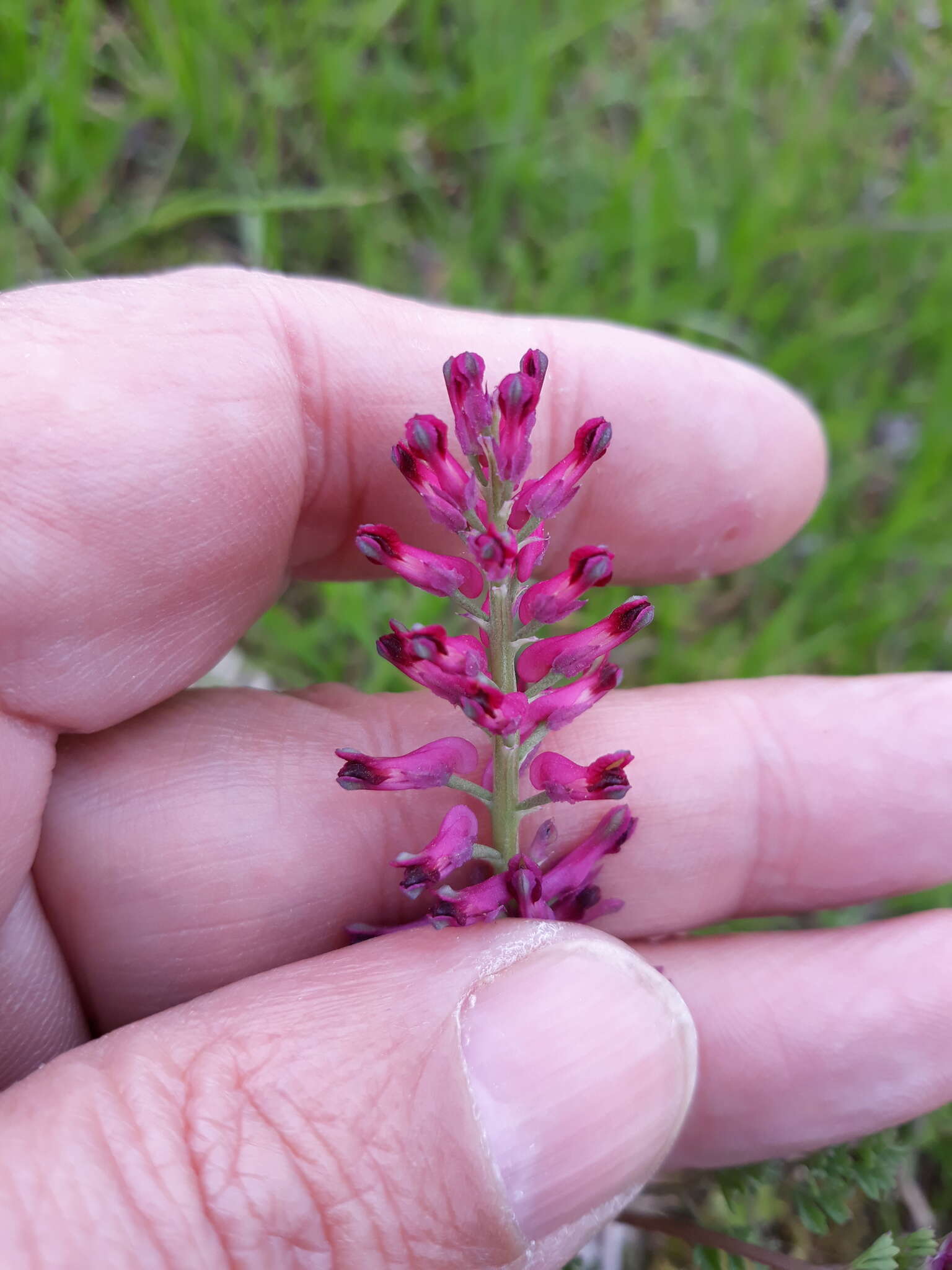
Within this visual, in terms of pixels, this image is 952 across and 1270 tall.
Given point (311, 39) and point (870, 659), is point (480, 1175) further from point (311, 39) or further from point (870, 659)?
point (311, 39)

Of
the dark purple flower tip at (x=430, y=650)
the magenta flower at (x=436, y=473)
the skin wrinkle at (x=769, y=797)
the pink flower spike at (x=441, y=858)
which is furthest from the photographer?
the skin wrinkle at (x=769, y=797)

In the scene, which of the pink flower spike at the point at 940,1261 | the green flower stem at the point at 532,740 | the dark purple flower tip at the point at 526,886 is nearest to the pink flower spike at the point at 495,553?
the green flower stem at the point at 532,740

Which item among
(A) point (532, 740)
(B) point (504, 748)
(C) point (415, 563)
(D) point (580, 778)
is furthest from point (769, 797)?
(C) point (415, 563)

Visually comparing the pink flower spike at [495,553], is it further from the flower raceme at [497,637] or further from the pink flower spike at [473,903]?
the pink flower spike at [473,903]

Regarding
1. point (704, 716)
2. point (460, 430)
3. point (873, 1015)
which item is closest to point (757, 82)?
point (704, 716)

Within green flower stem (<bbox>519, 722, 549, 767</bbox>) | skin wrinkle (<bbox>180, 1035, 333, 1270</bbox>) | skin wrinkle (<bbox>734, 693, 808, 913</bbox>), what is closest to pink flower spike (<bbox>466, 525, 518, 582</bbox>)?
green flower stem (<bbox>519, 722, 549, 767</bbox>)

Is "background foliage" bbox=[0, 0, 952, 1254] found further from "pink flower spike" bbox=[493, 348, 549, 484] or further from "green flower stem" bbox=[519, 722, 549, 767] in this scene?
"pink flower spike" bbox=[493, 348, 549, 484]
